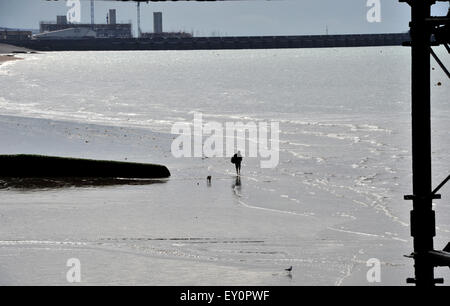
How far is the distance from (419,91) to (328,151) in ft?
205

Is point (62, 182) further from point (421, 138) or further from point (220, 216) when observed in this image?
point (421, 138)

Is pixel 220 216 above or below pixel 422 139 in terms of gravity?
below

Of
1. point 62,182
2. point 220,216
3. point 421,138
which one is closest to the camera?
point 421,138

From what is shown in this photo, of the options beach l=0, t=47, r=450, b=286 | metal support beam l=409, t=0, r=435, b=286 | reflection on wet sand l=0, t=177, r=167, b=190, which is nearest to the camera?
metal support beam l=409, t=0, r=435, b=286

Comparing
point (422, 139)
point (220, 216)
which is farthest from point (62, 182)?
point (422, 139)

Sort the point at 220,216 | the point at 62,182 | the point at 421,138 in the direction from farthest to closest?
the point at 62,182, the point at 220,216, the point at 421,138

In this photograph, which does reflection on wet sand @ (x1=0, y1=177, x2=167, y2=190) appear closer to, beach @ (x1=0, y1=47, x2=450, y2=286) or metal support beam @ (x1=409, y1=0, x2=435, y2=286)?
beach @ (x1=0, y1=47, x2=450, y2=286)

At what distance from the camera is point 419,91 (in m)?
9.99

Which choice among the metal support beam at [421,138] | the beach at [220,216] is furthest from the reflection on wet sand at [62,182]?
the metal support beam at [421,138]

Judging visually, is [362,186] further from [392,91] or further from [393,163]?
[392,91]

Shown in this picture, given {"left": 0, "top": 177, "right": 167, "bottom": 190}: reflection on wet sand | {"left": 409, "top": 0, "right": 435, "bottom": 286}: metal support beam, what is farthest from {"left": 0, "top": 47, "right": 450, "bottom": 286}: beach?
{"left": 409, "top": 0, "right": 435, "bottom": 286}: metal support beam

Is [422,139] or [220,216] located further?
[220,216]

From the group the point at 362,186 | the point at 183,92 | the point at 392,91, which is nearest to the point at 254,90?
the point at 183,92

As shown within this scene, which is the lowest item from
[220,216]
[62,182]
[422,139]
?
[220,216]
